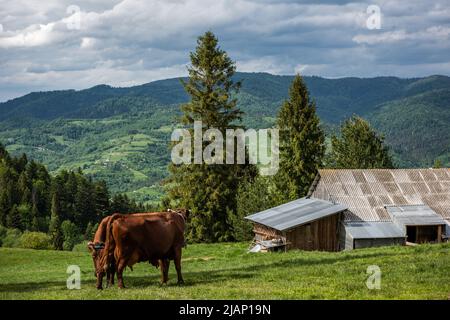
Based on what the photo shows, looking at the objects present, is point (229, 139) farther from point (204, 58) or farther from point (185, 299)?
point (185, 299)

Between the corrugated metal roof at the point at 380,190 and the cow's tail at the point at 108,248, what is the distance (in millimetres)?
27626

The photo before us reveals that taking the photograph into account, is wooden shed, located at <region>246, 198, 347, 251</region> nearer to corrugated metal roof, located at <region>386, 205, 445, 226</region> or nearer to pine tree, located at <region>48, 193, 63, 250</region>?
corrugated metal roof, located at <region>386, 205, 445, 226</region>

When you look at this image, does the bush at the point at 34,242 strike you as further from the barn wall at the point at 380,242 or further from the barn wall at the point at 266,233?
the barn wall at the point at 380,242

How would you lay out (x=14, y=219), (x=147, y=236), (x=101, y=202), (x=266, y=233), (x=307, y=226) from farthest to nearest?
(x=101, y=202)
(x=14, y=219)
(x=266, y=233)
(x=307, y=226)
(x=147, y=236)

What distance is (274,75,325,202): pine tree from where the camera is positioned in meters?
56.9

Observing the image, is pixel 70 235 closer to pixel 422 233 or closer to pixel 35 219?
pixel 35 219

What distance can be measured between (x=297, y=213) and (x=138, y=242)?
26047mm

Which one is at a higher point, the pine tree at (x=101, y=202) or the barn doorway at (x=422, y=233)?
the barn doorway at (x=422, y=233)

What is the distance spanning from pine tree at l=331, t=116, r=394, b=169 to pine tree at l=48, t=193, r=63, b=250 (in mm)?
50488

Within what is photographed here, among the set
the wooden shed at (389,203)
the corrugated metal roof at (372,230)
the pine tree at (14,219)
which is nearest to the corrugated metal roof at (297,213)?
the wooden shed at (389,203)

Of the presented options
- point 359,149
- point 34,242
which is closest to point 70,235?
point 34,242

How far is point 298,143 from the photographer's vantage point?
5697 cm

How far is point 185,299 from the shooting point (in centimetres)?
1358

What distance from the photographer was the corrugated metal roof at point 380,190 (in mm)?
42062
